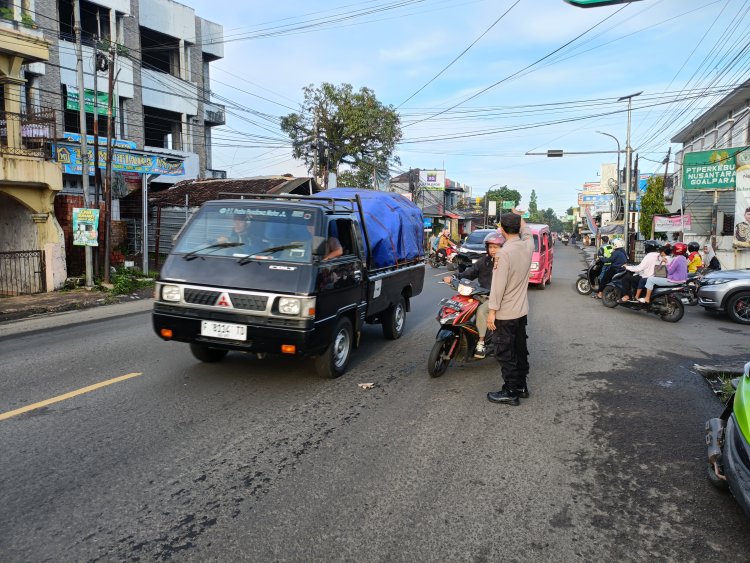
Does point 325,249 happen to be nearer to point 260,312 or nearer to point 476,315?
point 260,312

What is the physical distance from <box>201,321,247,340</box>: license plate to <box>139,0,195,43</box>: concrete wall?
3329 cm

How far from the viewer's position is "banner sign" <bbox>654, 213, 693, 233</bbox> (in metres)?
24.5

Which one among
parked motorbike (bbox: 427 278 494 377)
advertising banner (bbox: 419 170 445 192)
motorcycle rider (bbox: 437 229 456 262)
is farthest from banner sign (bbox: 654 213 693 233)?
advertising banner (bbox: 419 170 445 192)

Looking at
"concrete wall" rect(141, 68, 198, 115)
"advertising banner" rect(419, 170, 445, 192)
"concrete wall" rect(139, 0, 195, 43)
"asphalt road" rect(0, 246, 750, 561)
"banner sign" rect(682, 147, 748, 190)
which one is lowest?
"asphalt road" rect(0, 246, 750, 561)

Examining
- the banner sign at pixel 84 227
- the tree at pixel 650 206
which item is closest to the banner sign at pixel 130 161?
the banner sign at pixel 84 227

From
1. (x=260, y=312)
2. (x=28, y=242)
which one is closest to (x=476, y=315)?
(x=260, y=312)

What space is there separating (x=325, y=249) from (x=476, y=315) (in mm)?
2075

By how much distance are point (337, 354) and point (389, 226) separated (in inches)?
106

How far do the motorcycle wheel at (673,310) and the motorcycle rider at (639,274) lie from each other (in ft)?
2.05

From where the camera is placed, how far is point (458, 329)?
6348 mm

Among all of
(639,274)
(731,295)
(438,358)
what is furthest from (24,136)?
(731,295)

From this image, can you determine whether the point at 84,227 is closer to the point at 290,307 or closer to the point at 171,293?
the point at 171,293

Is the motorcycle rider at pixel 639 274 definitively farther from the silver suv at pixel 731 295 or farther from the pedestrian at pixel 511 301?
the pedestrian at pixel 511 301

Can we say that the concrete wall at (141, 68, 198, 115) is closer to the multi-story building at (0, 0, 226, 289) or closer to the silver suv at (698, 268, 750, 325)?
the multi-story building at (0, 0, 226, 289)
